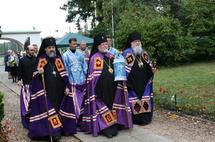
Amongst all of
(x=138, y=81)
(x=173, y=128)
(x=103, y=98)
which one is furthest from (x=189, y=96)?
(x=103, y=98)

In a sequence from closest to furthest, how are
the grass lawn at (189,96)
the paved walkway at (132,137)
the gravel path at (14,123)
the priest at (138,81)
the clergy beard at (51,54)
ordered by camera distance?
the paved walkway at (132,137), the clergy beard at (51,54), the gravel path at (14,123), the priest at (138,81), the grass lawn at (189,96)

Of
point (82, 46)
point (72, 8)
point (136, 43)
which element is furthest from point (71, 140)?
point (72, 8)

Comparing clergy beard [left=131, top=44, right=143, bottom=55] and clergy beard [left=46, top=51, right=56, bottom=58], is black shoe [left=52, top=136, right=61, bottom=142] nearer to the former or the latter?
clergy beard [left=46, top=51, right=56, bottom=58]

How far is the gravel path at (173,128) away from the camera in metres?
8.09

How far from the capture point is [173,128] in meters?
8.88

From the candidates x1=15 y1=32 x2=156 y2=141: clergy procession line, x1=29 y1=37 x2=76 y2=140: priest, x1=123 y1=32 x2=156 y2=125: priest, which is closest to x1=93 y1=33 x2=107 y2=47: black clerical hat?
x1=15 y1=32 x2=156 y2=141: clergy procession line

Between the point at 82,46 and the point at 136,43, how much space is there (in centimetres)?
207

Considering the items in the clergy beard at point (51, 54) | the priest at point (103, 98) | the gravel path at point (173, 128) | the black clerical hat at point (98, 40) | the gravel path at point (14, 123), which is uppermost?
the black clerical hat at point (98, 40)

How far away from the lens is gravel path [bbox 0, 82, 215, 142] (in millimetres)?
8086

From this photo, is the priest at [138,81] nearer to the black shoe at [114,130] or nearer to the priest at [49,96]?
the black shoe at [114,130]

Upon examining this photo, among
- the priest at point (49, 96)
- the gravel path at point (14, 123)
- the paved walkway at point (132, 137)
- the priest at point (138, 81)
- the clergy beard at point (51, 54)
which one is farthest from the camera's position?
the priest at point (138, 81)

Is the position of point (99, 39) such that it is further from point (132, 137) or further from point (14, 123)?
point (14, 123)

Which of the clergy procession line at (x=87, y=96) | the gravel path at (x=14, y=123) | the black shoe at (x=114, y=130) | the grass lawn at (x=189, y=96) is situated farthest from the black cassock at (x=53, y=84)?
the grass lawn at (x=189, y=96)

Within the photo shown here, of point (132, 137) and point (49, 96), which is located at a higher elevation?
point (49, 96)
